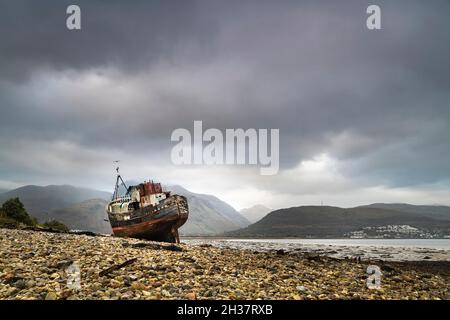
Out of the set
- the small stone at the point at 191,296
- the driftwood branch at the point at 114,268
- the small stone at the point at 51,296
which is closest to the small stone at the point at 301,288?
the small stone at the point at 191,296

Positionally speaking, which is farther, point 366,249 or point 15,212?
point 366,249

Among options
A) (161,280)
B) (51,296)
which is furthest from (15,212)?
(161,280)

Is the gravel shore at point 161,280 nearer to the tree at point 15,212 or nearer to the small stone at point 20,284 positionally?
the small stone at point 20,284

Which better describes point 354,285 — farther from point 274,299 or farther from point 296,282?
point 274,299

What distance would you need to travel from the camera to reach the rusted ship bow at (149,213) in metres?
46.6

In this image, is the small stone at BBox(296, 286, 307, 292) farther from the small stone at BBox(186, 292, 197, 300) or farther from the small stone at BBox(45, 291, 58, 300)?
the small stone at BBox(45, 291, 58, 300)

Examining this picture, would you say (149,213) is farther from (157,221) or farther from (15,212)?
(15,212)

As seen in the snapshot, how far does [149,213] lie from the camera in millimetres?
46531

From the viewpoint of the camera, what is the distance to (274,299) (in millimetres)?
10273

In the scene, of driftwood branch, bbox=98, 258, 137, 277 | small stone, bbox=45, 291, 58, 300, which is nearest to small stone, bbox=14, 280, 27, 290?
small stone, bbox=45, 291, 58, 300

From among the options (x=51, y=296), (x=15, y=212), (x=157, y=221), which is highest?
(x=51, y=296)

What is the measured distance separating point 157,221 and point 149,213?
1833mm

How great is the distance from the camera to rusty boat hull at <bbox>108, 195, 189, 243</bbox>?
4641 cm
